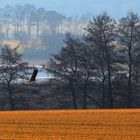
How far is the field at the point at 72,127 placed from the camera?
1962cm

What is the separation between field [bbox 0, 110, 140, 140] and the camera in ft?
64.4

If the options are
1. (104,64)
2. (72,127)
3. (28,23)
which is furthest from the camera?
(28,23)

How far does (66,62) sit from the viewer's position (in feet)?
192

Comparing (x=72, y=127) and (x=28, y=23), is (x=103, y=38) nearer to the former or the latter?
(x=72, y=127)

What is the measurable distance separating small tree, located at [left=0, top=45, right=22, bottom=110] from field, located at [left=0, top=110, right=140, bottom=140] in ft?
91.9

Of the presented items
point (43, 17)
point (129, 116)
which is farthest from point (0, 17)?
point (129, 116)

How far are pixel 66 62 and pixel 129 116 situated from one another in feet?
105

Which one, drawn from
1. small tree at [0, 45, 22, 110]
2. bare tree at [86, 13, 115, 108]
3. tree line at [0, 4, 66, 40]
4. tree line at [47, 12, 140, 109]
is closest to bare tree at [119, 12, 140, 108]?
tree line at [47, 12, 140, 109]

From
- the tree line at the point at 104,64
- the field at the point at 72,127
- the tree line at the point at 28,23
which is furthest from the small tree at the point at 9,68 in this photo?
the tree line at the point at 28,23

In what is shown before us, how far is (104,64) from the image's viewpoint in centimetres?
5775

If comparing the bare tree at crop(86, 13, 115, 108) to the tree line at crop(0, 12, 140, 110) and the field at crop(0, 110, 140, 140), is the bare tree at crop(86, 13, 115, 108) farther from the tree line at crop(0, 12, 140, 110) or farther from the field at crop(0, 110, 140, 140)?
the field at crop(0, 110, 140, 140)

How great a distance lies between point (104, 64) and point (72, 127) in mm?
35334

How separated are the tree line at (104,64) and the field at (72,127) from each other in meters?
27.2

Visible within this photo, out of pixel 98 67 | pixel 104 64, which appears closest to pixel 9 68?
pixel 98 67
